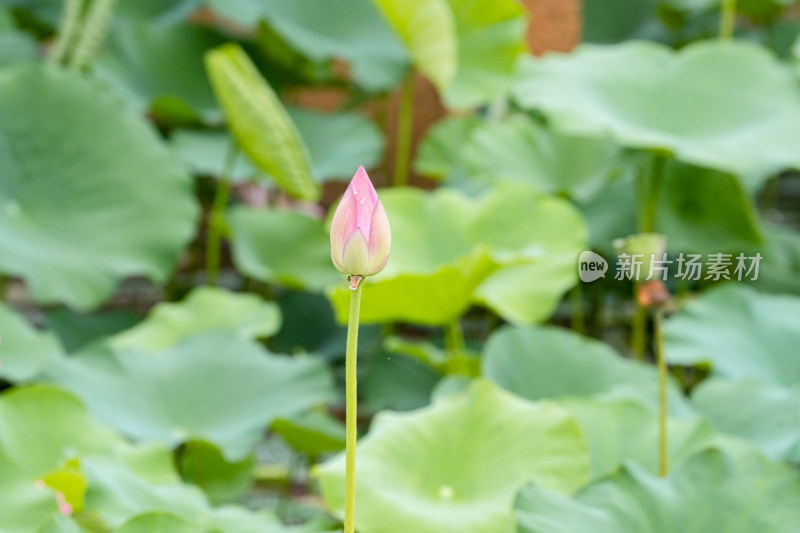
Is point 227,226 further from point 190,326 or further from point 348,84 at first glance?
point 348,84

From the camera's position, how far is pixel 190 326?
1499 mm

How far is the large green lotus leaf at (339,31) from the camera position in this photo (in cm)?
208

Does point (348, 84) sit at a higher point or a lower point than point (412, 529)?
higher

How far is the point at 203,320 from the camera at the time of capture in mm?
1518

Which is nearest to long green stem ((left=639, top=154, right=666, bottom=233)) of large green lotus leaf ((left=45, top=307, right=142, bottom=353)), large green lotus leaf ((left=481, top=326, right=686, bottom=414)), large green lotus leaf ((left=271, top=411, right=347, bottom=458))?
large green lotus leaf ((left=481, top=326, right=686, bottom=414))

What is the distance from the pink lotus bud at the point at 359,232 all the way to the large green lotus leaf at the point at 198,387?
0.77 m

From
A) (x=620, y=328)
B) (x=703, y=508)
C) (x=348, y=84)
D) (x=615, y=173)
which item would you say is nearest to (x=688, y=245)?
(x=615, y=173)

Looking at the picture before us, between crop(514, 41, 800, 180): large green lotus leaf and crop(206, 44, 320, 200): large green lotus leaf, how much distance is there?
420 mm

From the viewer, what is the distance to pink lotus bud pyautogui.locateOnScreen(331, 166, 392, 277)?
430 mm

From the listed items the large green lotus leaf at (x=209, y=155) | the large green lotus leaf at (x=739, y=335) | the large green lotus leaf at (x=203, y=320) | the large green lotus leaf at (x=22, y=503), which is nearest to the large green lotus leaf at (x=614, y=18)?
the large green lotus leaf at (x=209, y=155)

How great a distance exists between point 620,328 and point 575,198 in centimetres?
40

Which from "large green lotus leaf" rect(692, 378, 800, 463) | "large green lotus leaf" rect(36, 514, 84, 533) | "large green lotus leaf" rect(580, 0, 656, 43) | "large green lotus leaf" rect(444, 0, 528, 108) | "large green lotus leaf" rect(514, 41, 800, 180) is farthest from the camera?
"large green lotus leaf" rect(580, 0, 656, 43)

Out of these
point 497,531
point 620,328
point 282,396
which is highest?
point 620,328

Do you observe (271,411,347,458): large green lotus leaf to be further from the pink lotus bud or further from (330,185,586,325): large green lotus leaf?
the pink lotus bud
